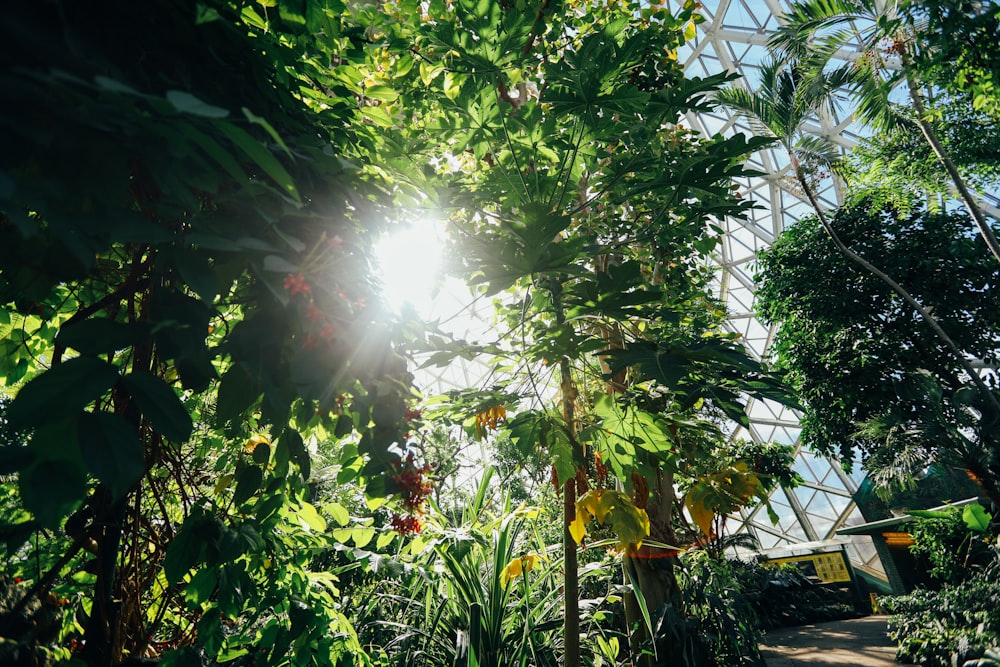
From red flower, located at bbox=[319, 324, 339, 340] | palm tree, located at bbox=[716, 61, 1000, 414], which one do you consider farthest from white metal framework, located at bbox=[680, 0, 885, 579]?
red flower, located at bbox=[319, 324, 339, 340]

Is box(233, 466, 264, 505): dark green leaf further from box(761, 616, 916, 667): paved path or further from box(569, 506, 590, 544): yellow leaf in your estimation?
box(761, 616, 916, 667): paved path

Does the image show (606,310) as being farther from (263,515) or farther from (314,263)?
(263,515)

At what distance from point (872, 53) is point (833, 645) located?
9616 millimetres

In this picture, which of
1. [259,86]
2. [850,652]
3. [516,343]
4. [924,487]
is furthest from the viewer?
[924,487]

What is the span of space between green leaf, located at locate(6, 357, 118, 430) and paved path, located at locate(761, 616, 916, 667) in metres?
9.18

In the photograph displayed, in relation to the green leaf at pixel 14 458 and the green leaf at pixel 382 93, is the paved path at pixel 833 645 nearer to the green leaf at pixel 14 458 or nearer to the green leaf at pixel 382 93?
the green leaf at pixel 382 93

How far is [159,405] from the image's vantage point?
0.60 metres

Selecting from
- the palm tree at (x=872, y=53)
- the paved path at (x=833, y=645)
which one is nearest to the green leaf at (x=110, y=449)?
the palm tree at (x=872, y=53)

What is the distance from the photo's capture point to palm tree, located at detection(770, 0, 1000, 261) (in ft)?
19.1

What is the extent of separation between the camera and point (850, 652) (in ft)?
26.6

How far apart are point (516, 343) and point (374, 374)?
0.80 metres

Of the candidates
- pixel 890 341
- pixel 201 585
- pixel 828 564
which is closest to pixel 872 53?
pixel 890 341

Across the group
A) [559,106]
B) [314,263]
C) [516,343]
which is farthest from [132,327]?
[559,106]

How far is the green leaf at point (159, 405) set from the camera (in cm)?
58
